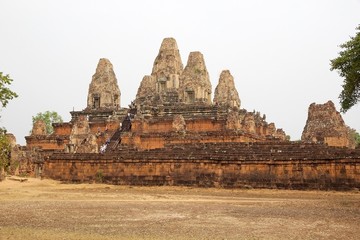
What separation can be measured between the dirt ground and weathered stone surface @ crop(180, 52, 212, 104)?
25987 millimetres

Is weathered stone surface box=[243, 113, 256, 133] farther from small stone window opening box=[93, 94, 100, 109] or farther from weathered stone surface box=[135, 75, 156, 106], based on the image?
small stone window opening box=[93, 94, 100, 109]

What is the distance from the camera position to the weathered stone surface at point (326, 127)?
2736 cm

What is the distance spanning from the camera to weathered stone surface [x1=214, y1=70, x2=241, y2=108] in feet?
152

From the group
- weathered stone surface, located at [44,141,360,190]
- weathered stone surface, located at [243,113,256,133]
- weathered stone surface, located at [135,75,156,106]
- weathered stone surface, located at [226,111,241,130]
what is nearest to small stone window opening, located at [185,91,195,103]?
weathered stone surface, located at [135,75,156,106]

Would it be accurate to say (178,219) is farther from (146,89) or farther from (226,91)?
(226,91)

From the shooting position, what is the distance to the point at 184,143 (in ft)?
91.1

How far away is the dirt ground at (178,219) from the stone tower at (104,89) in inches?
1146

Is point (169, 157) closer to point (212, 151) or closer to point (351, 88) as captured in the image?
point (212, 151)

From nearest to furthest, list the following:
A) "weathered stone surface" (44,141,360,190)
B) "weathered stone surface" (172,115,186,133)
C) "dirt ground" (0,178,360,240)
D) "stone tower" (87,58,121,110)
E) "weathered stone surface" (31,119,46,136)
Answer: "dirt ground" (0,178,360,240)
"weathered stone surface" (44,141,360,190)
"weathered stone surface" (172,115,186,133)
"weathered stone surface" (31,119,46,136)
"stone tower" (87,58,121,110)

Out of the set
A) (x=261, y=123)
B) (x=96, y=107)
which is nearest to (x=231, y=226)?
(x=261, y=123)

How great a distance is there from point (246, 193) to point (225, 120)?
1454cm

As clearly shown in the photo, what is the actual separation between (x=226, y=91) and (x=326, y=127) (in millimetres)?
19587

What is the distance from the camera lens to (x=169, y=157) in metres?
20.8

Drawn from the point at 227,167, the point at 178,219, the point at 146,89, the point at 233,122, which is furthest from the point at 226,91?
the point at 178,219
